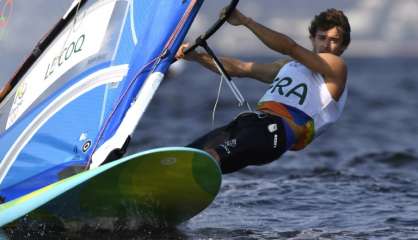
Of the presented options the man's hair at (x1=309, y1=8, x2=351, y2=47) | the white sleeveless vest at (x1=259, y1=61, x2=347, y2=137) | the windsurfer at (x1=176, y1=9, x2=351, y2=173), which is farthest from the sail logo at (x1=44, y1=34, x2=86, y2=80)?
the man's hair at (x1=309, y1=8, x2=351, y2=47)

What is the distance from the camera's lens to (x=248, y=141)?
598 cm

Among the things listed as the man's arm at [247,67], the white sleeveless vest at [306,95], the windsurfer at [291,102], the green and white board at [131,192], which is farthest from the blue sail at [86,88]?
the white sleeveless vest at [306,95]

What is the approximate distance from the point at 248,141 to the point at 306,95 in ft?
1.69

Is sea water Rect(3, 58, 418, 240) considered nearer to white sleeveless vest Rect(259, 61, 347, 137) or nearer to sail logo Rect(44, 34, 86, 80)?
white sleeveless vest Rect(259, 61, 347, 137)

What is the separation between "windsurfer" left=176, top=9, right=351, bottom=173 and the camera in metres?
5.96

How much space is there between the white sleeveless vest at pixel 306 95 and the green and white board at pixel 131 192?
79 centimetres

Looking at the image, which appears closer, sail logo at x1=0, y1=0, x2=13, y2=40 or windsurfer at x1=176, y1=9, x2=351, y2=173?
windsurfer at x1=176, y1=9, x2=351, y2=173

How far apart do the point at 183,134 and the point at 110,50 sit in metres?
10.0

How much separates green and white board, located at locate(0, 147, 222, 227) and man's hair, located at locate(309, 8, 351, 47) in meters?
1.29

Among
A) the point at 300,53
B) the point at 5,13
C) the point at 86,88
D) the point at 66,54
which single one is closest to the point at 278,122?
the point at 300,53

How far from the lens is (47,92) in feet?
21.2

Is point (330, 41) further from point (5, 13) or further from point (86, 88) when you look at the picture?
point (5, 13)

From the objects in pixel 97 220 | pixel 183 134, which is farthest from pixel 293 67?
pixel 183 134

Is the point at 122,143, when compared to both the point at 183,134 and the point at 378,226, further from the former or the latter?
the point at 183,134
